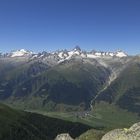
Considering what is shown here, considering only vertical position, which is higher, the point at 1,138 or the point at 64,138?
the point at 64,138

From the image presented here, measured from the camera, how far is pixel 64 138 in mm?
72562

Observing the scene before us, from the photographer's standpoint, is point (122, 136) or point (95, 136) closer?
point (122, 136)

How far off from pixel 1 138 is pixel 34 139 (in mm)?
27909

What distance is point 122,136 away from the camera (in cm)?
5384

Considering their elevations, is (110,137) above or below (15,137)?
above

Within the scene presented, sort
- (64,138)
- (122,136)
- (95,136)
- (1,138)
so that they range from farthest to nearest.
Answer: (1,138), (95,136), (64,138), (122,136)

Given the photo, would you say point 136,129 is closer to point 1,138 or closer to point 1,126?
point 1,138

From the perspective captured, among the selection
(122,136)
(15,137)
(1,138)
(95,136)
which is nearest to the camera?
(122,136)

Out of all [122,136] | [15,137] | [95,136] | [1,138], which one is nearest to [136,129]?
[122,136]

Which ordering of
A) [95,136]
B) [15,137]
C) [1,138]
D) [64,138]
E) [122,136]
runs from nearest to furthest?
[122,136]
[64,138]
[95,136]
[1,138]
[15,137]

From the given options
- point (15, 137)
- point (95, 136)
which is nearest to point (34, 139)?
point (15, 137)

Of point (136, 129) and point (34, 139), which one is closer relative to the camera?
point (136, 129)

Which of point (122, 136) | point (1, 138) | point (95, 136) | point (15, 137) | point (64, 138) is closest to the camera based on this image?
point (122, 136)

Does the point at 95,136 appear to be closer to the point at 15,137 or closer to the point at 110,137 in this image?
the point at 110,137
